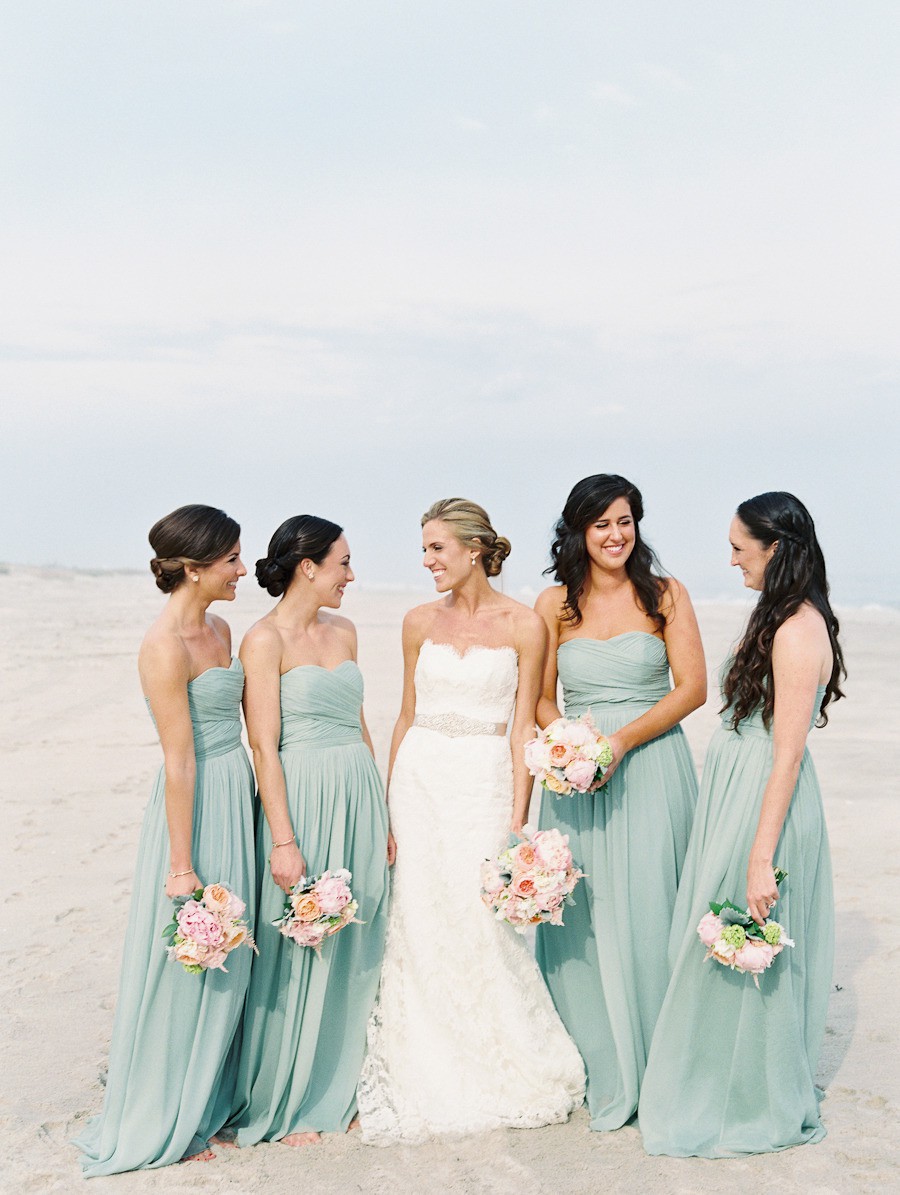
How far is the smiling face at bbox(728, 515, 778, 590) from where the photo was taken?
4.86 meters

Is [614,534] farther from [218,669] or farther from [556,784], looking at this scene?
[218,669]

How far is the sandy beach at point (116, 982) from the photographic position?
15.3ft

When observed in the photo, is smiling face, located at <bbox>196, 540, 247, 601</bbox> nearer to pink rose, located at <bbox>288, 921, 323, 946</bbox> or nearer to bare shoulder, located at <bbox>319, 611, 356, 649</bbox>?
bare shoulder, located at <bbox>319, 611, 356, 649</bbox>

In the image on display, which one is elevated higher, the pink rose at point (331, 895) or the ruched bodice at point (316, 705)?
the ruched bodice at point (316, 705)

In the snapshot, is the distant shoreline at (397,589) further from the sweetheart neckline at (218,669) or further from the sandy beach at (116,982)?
the sweetheart neckline at (218,669)

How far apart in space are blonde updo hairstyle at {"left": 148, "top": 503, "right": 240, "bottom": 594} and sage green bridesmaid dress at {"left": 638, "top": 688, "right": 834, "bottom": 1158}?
2407 mm

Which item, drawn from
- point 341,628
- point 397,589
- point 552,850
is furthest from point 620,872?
point 397,589

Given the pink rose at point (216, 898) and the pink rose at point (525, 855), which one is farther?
the pink rose at point (525, 855)

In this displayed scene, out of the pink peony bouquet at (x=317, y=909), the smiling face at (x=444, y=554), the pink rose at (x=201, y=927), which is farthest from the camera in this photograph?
the smiling face at (x=444, y=554)

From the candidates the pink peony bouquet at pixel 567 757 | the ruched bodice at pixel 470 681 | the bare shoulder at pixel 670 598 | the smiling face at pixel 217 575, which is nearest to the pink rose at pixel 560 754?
the pink peony bouquet at pixel 567 757

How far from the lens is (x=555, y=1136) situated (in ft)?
16.4

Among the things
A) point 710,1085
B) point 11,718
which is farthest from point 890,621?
point 710,1085

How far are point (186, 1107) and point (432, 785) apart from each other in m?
1.74

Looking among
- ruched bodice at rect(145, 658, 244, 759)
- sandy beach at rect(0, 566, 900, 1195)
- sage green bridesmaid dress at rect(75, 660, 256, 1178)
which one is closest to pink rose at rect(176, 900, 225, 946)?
sage green bridesmaid dress at rect(75, 660, 256, 1178)
